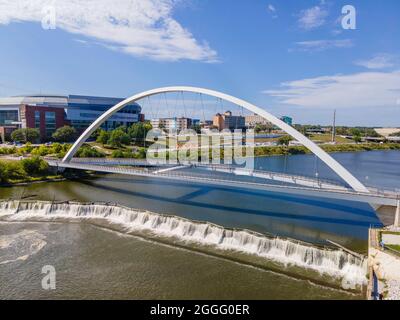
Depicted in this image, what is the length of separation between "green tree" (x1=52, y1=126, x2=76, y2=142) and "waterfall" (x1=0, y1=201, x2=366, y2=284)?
88.3 feet

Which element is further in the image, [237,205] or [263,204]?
[263,204]

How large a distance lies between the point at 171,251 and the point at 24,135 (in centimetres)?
3540

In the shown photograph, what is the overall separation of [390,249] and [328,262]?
227cm

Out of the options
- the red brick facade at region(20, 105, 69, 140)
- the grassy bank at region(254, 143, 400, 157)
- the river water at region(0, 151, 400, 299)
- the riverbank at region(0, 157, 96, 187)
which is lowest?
the river water at region(0, 151, 400, 299)

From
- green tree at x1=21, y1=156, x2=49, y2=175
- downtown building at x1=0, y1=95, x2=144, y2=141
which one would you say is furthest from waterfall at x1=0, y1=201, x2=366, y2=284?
downtown building at x1=0, y1=95, x2=144, y2=141

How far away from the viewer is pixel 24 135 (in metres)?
38.9

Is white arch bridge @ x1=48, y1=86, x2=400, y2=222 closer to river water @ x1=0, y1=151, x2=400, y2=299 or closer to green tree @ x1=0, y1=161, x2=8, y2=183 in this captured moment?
river water @ x1=0, y1=151, x2=400, y2=299

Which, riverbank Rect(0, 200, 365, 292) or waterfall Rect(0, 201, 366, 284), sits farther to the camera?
waterfall Rect(0, 201, 366, 284)

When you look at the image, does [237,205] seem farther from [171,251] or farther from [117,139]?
[117,139]

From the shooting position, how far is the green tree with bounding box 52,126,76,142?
41997mm

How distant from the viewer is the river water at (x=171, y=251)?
936 centimetres

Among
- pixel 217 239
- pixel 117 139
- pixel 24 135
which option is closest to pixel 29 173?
pixel 117 139

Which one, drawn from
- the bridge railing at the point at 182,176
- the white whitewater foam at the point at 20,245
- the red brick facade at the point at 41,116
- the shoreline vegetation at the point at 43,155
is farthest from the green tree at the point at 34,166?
the red brick facade at the point at 41,116

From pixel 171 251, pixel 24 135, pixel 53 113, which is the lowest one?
pixel 171 251
